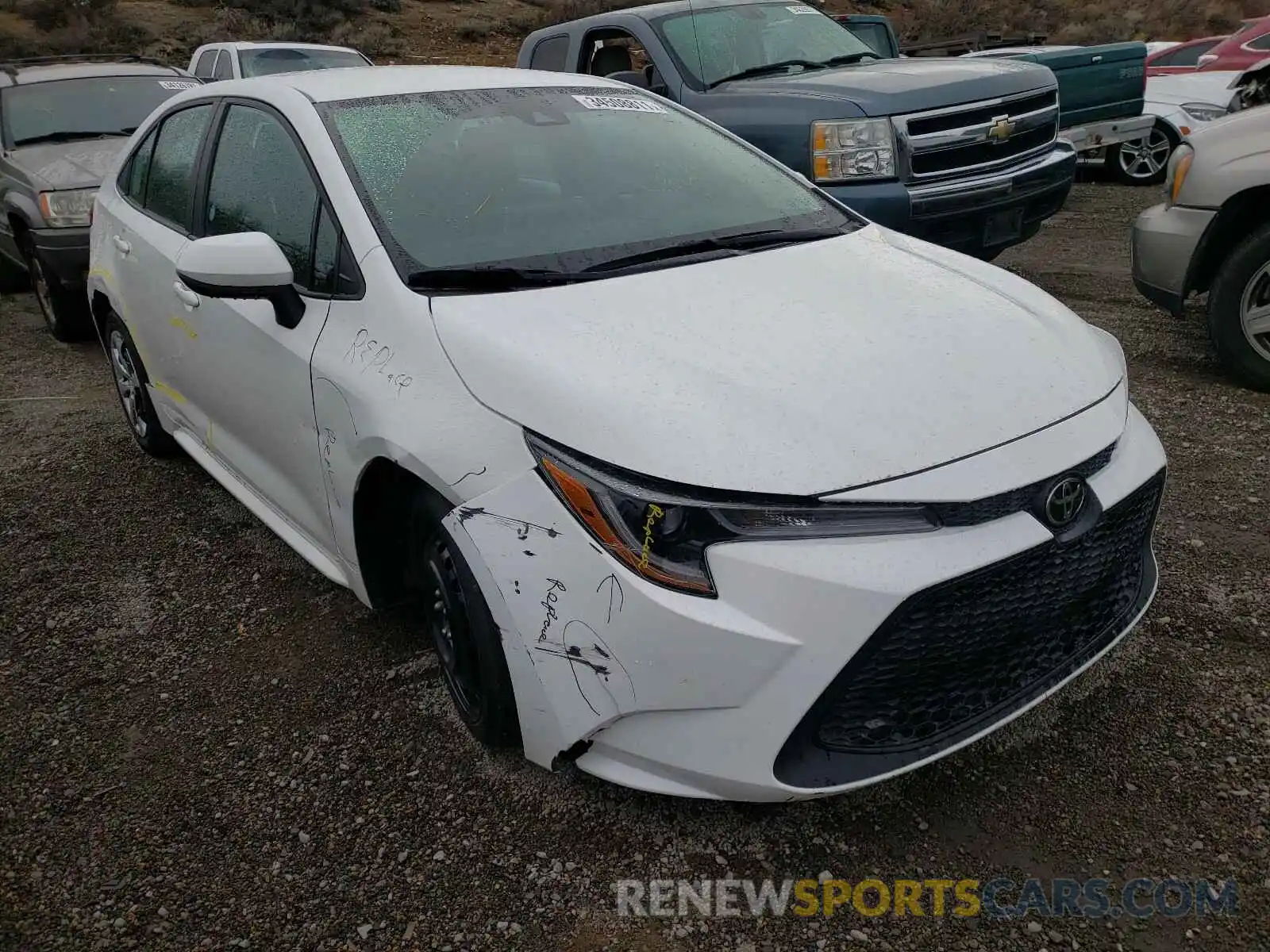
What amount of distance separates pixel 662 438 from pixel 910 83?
426 centimetres

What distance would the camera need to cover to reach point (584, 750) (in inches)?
84.2

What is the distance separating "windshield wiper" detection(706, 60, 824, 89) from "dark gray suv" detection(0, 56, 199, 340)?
385cm

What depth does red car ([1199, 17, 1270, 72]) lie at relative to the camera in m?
9.01

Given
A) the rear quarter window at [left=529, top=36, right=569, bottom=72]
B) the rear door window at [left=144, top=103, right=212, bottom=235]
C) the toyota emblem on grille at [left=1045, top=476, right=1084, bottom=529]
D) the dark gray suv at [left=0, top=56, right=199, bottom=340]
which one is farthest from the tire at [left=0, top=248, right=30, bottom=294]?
the toyota emblem on grille at [left=1045, top=476, right=1084, bottom=529]

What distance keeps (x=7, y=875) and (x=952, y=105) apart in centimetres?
524

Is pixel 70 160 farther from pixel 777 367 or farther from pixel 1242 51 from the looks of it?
pixel 1242 51

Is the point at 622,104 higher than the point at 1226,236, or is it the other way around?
the point at 622,104

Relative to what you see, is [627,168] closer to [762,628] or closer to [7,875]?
[762,628]

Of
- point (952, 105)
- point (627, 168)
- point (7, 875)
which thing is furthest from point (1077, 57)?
point (7, 875)

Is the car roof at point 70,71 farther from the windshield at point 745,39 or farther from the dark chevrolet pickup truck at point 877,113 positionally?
the windshield at point 745,39

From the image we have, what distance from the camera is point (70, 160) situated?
21.7ft

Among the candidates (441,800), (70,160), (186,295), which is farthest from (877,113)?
(70,160)

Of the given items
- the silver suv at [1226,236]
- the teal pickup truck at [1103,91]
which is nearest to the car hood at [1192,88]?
the teal pickup truck at [1103,91]

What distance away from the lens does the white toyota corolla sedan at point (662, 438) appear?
191 cm
